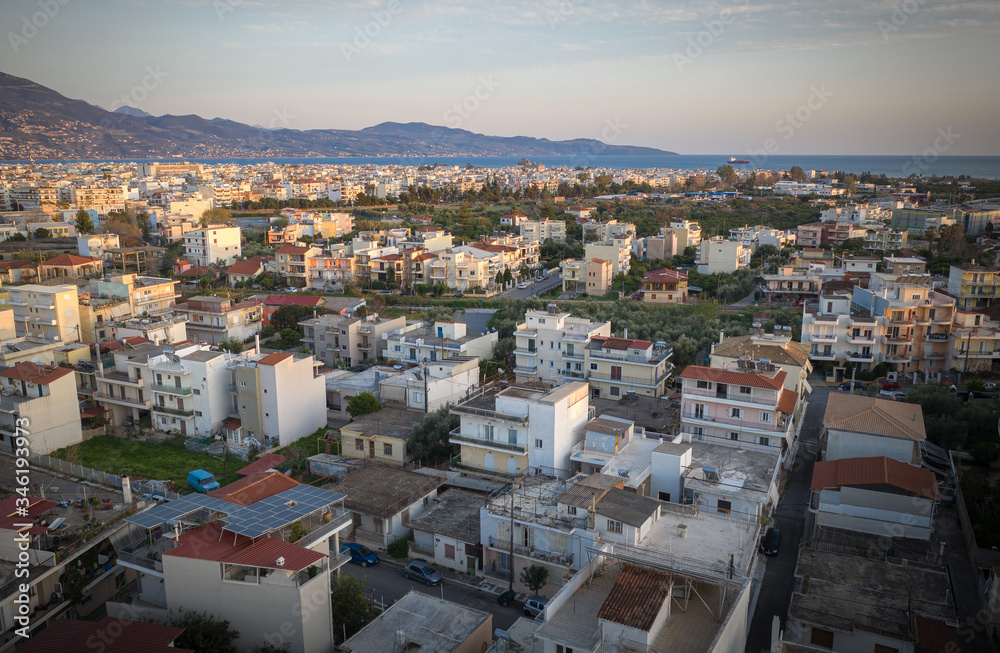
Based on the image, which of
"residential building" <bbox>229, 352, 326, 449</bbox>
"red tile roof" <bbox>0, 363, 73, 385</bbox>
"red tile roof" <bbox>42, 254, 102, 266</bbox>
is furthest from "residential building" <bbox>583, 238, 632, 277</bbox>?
"red tile roof" <bbox>0, 363, 73, 385</bbox>

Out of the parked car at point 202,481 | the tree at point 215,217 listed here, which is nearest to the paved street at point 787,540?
the parked car at point 202,481

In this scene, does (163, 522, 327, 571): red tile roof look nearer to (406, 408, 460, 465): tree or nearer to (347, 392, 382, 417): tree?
(406, 408, 460, 465): tree

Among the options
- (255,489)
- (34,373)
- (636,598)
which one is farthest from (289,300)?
(636,598)

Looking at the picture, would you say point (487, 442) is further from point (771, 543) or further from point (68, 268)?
point (68, 268)

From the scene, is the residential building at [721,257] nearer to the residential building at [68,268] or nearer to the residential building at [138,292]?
the residential building at [138,292]

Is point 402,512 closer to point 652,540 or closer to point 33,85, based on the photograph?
point 652,540

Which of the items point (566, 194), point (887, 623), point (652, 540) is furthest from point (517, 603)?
point (566, 194)
